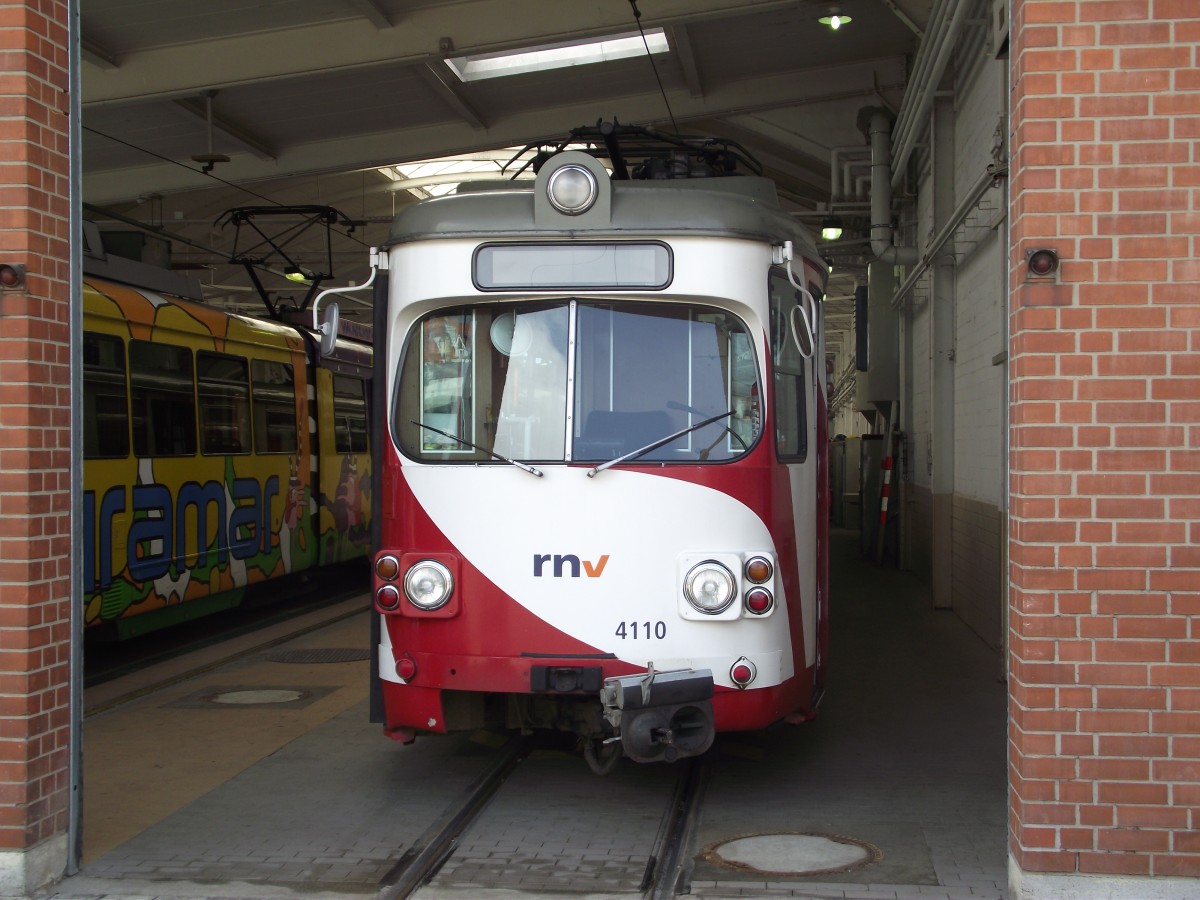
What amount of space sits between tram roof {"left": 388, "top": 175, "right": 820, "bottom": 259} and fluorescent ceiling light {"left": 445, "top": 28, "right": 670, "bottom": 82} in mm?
9686

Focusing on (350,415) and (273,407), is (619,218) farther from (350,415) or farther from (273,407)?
(350,415)

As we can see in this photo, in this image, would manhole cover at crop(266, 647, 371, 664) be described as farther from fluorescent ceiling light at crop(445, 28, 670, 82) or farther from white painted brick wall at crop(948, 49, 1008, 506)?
fluorescent ceiling light at crop(445, 28, 670, 82)

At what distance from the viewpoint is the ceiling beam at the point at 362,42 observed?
44.0 ft

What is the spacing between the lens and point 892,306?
18734 millimetres

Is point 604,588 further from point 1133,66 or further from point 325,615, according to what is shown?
point 325,615

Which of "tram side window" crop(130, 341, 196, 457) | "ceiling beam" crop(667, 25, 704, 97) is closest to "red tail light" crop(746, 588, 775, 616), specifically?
"tram side window" crop(130, 341, 196, 457)

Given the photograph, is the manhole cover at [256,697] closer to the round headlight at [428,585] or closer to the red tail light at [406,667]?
the red tail light at [406,667]

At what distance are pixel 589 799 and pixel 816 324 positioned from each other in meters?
2.60

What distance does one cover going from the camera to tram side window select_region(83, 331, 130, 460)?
9.66 metres

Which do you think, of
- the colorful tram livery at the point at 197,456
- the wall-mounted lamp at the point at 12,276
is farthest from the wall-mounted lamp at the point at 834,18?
the wall-mounted lamp at the point at 12,276

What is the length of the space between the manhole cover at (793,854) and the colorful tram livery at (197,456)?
222 inches

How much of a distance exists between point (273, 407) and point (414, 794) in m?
7.57

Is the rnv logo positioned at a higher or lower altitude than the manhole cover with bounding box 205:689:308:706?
higher

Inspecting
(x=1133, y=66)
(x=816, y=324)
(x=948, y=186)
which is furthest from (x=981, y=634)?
(x=1133, y=66)
